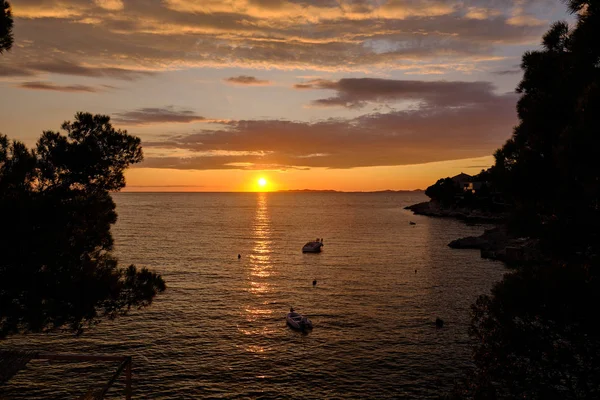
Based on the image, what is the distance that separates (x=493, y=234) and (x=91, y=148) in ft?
324

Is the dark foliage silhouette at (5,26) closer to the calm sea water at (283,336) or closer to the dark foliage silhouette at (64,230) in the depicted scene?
the dark foliage silhouette at (64,230)

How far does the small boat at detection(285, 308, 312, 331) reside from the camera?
137 ft

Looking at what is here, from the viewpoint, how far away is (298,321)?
42.2 meters

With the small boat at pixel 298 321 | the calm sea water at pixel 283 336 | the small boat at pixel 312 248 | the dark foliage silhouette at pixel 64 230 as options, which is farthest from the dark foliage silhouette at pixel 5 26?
the small boat at pixel 312 248

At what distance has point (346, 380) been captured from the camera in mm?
31516

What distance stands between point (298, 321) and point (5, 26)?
113 feet

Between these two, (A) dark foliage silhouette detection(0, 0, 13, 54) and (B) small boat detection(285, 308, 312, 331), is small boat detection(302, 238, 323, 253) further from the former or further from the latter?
(A) dark foliage silhouette detection(0, 0, 13, 54)

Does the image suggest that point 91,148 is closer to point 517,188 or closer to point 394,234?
point 517,188

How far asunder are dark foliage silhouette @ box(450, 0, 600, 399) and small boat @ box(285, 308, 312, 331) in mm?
27498

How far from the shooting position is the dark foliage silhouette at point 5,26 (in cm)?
1424

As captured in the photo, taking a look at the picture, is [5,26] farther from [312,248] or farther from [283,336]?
[312,248]

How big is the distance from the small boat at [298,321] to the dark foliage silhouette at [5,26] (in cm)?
3391

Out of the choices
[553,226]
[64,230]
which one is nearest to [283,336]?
[64,230]

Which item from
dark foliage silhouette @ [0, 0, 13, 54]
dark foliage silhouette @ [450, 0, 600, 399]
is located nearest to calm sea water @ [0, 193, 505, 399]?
dark foliage silhouette @ [450, 0, 600, 399]
